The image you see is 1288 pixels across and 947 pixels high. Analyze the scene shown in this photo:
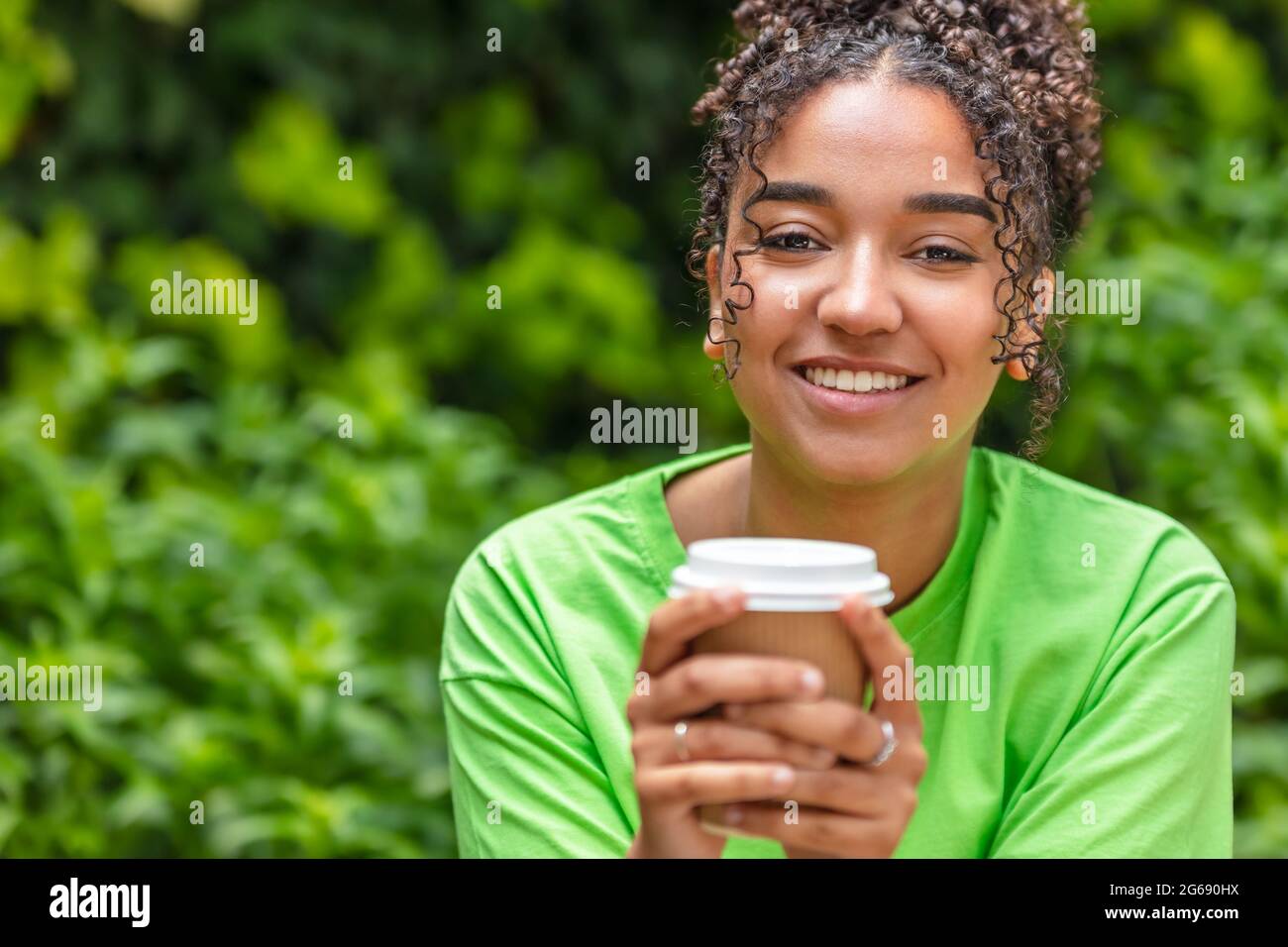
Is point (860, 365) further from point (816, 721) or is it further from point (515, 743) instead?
point (515, 743)

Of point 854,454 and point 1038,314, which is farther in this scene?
point 1038,314

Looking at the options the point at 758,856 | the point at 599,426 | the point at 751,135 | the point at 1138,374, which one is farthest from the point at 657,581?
the point at 599,426

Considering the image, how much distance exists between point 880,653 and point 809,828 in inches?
7.8

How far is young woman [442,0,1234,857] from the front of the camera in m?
1.89

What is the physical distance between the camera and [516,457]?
4.57 meters

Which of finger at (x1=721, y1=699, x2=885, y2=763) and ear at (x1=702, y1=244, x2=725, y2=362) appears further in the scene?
ear at (x1=702, y1=244, x2=725, y2=362)

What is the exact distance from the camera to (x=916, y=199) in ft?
6.10

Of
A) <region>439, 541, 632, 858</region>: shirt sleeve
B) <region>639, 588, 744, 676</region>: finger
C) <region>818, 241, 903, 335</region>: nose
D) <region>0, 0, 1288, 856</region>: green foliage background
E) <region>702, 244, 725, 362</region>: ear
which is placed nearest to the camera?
<region>639, 588, 744, 676</region>: finger

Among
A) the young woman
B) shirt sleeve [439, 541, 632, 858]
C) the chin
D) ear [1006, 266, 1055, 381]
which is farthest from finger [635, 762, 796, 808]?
ear [1006, 266, 1055, 381]

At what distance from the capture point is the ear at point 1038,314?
80.6 inches

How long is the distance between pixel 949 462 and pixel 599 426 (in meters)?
2.33

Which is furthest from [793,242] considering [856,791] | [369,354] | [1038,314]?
[369,354]

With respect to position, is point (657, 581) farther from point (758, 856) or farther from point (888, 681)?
point (888, 681)

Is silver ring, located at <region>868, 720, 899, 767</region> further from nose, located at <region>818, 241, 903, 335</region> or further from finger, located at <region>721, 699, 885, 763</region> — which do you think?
nose, located at <region>818, 241, 903, 335</region>
